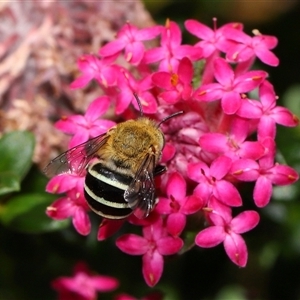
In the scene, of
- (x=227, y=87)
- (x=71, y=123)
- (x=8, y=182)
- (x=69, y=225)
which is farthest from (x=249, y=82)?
(x=69, y=225)

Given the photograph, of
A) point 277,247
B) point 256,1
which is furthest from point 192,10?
point 277,247

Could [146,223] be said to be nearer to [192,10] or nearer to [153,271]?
[153,271]

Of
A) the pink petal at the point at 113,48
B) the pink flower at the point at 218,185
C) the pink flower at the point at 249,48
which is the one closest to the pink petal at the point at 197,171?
the pink flower at the point at 218,185

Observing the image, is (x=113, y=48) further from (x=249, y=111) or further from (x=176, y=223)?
(x=176, y=223)

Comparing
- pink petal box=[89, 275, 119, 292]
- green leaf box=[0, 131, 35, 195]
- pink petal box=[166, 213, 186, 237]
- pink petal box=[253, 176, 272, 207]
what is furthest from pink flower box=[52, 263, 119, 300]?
pink petal box=[253, 176, 272, 207]

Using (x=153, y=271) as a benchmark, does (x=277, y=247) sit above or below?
below

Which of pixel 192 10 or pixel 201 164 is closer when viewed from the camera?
pixel 201 164
